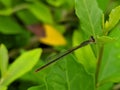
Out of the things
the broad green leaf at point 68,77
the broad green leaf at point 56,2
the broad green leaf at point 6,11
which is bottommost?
the broad green leaf at point 56,2

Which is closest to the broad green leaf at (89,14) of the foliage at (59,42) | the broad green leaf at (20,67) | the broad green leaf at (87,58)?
the foliage at (59,42)

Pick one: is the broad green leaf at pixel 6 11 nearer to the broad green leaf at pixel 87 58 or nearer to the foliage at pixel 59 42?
the foliage at pixel 59 42

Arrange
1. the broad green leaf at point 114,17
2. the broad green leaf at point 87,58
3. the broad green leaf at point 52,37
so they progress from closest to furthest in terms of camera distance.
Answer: the broad green leaf at point 114,17 → the broad green leaf at point 87,58 → the broad green leaf at point 52,37

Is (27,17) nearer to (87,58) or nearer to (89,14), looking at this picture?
(87,58)

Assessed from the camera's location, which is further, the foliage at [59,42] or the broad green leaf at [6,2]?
the broad green leaf at [6,2]

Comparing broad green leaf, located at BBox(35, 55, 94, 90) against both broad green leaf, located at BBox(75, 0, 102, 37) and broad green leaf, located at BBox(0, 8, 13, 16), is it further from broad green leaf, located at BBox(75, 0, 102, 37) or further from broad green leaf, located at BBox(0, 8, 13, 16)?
broad green leaf, located at BBox(0, 8, 13, 16)

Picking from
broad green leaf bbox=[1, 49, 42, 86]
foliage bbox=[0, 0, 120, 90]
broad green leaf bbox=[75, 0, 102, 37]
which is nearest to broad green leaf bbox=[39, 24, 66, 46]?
foliage bbox=[0, 0, 120, 90]

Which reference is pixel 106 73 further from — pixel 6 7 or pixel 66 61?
pixel 6 7
